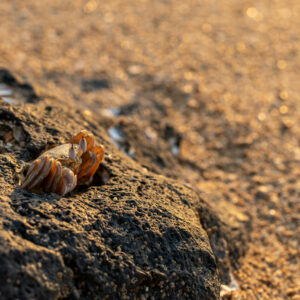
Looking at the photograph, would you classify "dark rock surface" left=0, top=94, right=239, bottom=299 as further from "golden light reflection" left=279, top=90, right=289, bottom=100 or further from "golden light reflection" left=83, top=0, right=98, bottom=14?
"golden light reflection" left=83, top=0, right=98, bottom=14

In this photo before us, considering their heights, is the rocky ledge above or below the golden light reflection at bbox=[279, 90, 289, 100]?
below

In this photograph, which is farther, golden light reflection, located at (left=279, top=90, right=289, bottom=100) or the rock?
golden light reflection, located at (left=279, top=90, right=289, bottom=100)

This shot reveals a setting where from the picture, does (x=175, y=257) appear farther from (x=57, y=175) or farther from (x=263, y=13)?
(x=263, y=13)

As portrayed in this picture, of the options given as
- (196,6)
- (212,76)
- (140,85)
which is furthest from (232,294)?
(196,6)

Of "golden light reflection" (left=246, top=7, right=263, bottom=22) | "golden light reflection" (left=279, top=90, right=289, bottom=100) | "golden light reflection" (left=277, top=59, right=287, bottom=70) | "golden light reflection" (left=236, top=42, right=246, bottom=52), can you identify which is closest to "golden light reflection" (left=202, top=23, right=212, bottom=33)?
A: "golden light reflection" (left=236, top=42, right=246, bottom=52)

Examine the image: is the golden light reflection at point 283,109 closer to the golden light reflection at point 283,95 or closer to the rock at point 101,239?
the golden light reflection at point 283,95

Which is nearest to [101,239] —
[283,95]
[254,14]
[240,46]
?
[283,95]
